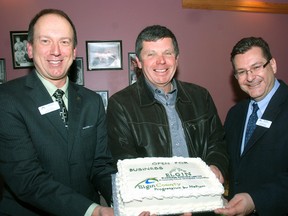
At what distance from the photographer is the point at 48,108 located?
2.05m

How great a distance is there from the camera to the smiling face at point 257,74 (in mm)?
2445

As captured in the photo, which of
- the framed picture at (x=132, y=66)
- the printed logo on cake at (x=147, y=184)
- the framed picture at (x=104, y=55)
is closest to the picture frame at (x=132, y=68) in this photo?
the framed picture at (x=132, y=66)

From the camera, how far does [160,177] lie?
5.69 feet

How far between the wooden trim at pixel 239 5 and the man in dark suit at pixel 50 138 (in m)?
2.68

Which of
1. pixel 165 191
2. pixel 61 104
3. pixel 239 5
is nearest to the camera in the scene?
pixel 165 191

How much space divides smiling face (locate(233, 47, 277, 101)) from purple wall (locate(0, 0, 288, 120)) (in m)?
1.93

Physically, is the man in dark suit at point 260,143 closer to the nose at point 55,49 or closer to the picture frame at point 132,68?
the nose at point 55,49

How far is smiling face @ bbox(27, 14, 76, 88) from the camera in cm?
209

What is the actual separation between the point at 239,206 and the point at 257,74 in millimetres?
1147

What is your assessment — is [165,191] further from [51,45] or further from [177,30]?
[177,30]

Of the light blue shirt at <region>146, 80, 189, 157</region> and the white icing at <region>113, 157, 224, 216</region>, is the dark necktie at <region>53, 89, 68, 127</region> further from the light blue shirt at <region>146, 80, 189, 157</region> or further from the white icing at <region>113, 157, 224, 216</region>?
the light blue shirt at <region>146, 80, 189, 157</region>

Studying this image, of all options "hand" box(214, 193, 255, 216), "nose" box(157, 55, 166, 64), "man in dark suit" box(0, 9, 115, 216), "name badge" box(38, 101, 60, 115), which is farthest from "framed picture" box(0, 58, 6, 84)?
"hand" box(214, 193, 255, 216)

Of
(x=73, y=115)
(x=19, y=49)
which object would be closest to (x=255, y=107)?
(x=73, y=115)

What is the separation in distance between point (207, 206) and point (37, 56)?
1.62 meters
